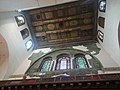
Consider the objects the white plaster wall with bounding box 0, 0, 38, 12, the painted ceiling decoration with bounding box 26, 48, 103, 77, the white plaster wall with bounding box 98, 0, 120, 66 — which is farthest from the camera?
the painted ceiling decoration with bounding box 26, 48, 103, 77

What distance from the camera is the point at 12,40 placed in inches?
278

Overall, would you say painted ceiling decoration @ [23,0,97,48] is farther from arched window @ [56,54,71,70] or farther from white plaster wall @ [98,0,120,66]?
arched window @ [56,54,71,70]

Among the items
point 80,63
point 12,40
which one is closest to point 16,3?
point 12,40

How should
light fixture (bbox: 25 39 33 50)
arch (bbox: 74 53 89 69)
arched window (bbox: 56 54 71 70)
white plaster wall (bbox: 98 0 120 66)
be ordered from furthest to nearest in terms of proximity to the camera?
1. light fixture (bbox: 25 39 33 50)
2. arched window (bbox: 56 54 71 70)
3. arch (bbox: 74 53 89 69)
4. white plaster wall (bbox: 98 0 120 66)

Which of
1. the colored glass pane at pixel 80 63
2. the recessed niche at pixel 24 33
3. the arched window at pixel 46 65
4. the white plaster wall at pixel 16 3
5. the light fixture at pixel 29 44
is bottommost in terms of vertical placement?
the arched window at pixel 46 65

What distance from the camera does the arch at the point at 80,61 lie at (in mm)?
6944

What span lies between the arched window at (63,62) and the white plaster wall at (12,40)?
172cm

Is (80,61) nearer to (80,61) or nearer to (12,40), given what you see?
(80,61)

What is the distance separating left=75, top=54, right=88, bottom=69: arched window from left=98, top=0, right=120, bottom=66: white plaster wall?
1142mm

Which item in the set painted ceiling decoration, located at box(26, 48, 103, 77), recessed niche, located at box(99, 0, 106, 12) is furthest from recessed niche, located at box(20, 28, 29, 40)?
recessed niche, located at box(99, 0, 106, 12)

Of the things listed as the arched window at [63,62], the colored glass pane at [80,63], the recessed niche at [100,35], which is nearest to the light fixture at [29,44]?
the arched window at [63,62]

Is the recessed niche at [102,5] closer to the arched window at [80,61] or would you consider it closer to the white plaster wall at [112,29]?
the white plaster wall at [112,29]

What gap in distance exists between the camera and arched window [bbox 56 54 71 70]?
705 centimetres

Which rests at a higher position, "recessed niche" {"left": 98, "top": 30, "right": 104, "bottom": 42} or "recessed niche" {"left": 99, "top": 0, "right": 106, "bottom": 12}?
"recessed niche" {"left": 99, "top": 0, "right": 106, "bottom": 12}
